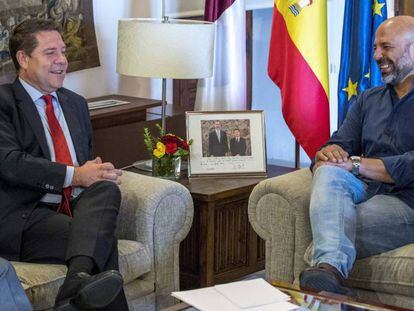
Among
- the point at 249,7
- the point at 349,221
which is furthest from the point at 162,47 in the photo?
the point at 249,7

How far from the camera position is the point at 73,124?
3.09 metres

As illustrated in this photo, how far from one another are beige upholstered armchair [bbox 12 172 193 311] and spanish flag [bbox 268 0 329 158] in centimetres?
104

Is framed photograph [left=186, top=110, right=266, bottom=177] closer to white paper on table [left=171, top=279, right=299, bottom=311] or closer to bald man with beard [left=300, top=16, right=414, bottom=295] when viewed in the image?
bald man with beard [left=300, top=16, right=414, bottom=295]

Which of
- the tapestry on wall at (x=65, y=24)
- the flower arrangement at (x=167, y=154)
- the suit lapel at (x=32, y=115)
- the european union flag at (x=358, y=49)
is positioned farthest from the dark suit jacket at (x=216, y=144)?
the tapestry on wall at (x=65, y=24)

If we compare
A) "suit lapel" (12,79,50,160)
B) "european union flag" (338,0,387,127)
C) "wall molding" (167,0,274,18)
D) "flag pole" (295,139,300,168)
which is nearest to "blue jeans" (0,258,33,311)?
"suit lapel" (12,79,50,160)

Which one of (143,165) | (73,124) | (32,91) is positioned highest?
(32,91)

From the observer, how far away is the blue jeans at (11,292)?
2396 millimetres

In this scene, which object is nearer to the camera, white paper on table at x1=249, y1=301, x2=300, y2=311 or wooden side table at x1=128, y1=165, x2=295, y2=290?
white paper on table at x1=249, y1=301, x2=300, y2=311

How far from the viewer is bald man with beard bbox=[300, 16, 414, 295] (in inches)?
111

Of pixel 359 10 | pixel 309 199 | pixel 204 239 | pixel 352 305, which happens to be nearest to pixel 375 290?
pixel 309 199

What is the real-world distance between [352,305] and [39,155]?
1272 mm

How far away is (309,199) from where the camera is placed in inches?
119

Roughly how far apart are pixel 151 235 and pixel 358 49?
57.4 inches

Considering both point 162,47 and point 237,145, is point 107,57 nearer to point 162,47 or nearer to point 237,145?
point 162,47
